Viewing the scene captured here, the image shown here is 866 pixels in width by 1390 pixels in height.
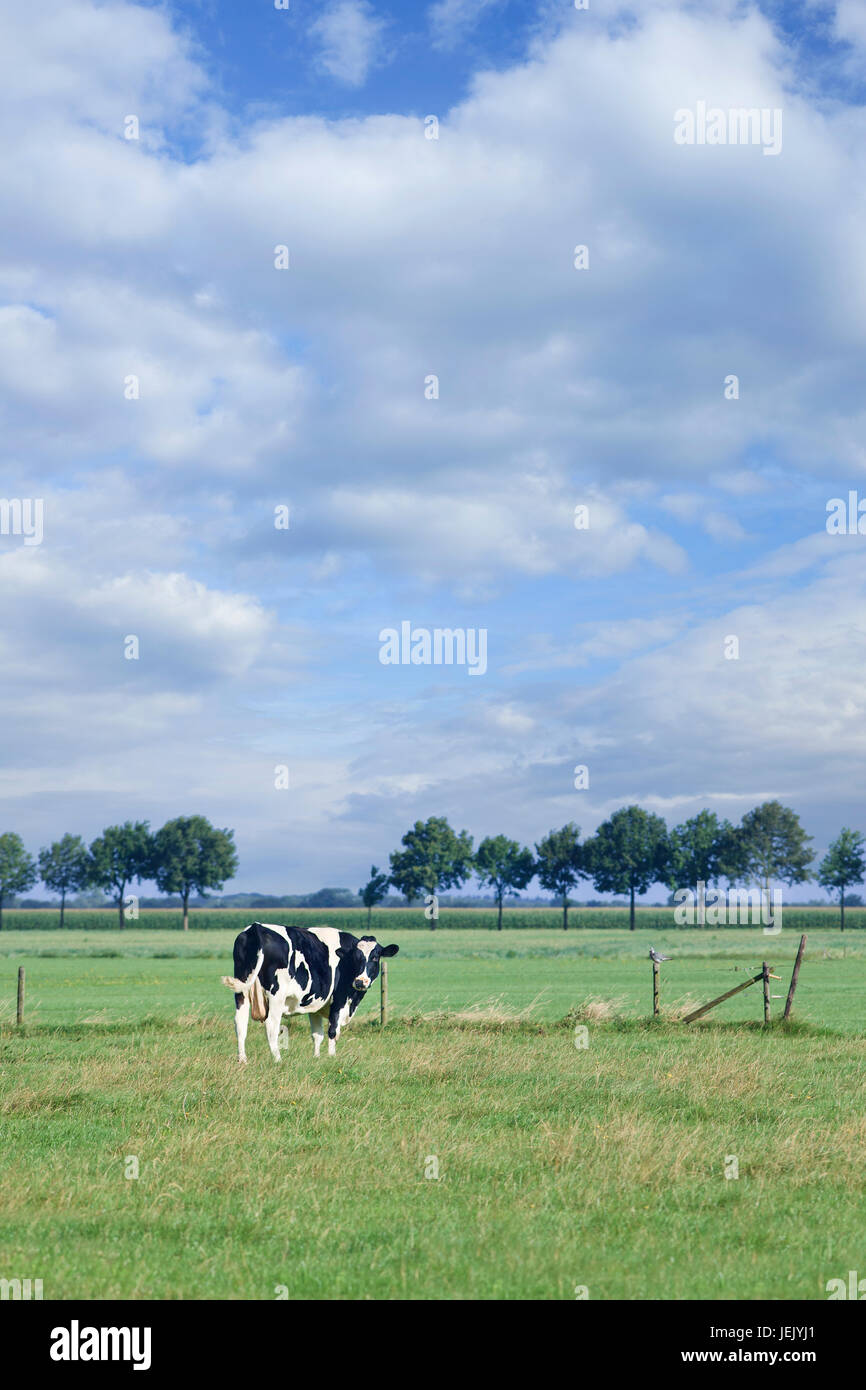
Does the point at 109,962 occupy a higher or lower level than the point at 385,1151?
lower

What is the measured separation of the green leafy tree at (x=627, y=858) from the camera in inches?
6191

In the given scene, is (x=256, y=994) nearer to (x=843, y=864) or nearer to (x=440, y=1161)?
(x=440, y=1161)

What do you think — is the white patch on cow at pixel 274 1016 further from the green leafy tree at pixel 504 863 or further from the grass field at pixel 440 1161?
the green leafy tree at pixel 504 863

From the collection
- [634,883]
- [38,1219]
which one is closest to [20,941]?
[634,883]

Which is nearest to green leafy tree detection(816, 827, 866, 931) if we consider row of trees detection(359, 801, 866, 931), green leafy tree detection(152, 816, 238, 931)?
row of trees detection(359, 801, 866, 931)

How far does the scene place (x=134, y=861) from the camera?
16362cm

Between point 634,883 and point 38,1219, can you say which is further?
point 634,883

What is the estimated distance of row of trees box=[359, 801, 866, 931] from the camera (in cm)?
15012

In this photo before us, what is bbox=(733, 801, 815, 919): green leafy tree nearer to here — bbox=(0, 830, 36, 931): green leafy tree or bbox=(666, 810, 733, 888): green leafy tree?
bbox=(666, 810, 733, 888): green leafy tree

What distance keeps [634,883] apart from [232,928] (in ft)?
185

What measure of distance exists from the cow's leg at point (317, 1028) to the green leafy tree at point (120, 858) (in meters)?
143

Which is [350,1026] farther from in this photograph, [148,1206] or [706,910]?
[706,910]

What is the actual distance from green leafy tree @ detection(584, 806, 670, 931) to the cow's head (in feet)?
436
